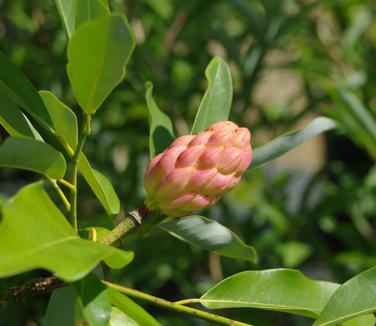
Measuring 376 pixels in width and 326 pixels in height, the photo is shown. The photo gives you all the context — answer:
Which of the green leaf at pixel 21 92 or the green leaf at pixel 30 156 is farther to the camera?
the green leaf at pixel 21 92

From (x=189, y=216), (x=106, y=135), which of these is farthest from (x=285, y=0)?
(x=189, y=216)

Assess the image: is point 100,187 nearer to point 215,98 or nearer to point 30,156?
point 30,156

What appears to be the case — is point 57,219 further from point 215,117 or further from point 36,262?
point 215,117

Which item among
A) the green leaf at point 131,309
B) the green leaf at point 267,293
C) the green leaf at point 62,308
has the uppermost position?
the green leaf at point 62,308

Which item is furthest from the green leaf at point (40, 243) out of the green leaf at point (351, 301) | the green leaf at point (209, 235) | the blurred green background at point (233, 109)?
the blurred green background at point (233, 109)

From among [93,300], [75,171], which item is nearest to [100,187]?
[75,171]

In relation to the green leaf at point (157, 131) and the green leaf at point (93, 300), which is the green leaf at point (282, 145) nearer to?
the green leaf at point (157, 131)

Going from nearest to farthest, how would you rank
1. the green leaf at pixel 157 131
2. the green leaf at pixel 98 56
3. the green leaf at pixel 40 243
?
the green leaf at pixel 40 243
the green leaf at pixel 98 56
the green leaf at pixel 157 131

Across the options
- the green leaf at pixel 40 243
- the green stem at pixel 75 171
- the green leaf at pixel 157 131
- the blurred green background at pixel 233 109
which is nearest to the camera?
the green leaf at pixel 40 243

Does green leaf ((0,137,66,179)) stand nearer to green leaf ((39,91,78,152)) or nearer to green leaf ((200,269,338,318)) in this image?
green leaf ((39,91,78,152))
